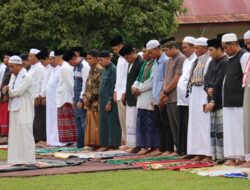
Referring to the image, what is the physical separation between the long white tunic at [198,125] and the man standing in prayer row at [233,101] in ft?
2.71

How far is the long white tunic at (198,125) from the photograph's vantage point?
40.7 feet

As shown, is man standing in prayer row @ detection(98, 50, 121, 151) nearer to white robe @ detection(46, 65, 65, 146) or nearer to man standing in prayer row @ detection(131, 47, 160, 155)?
man standing in prayer row @ detection(131, 47, 160, 155)

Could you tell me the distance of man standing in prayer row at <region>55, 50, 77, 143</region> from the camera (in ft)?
53.8

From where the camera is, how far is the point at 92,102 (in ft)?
50.8

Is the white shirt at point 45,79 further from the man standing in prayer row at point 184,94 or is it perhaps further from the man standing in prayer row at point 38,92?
the man standing in prayer row at point 184,94

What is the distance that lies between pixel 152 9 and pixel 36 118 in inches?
348

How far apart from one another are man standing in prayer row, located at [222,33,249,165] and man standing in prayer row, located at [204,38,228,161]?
0.93 feet

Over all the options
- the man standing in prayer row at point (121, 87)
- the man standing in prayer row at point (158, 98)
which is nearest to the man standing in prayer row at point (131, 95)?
the man standing in prayer row at point (121, 87)

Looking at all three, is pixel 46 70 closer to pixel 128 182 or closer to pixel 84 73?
pixel 84 73

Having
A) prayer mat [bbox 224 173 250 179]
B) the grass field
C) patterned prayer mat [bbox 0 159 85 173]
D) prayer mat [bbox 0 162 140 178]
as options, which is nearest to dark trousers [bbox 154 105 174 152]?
patterned prayer mat [bbox 0 159 85 173]

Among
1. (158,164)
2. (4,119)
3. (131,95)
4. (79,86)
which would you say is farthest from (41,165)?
(4,119)

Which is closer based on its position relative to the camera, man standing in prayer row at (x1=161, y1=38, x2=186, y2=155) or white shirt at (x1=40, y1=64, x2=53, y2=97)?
man standing in prayer row at (x1=161, y1=38, x2=186, y2=155)

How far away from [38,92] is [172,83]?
4.88 m

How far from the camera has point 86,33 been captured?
24.9m
